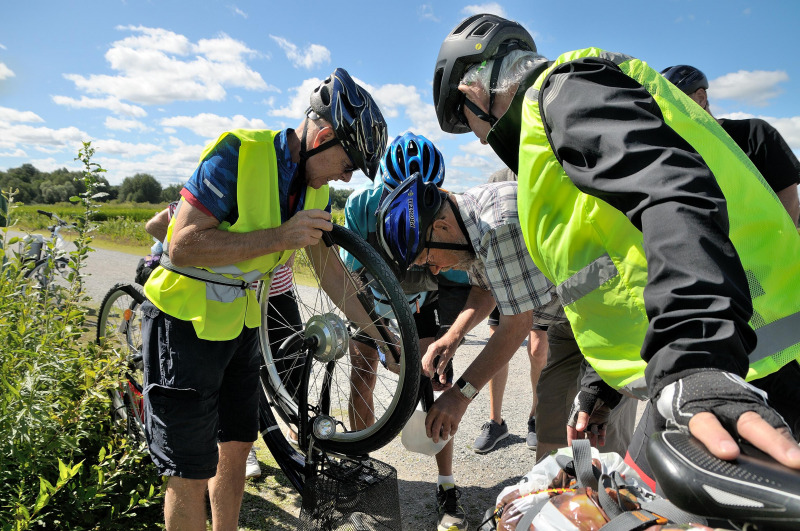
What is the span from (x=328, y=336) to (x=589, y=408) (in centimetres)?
124

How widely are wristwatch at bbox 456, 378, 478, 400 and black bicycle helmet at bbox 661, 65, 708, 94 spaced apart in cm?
299

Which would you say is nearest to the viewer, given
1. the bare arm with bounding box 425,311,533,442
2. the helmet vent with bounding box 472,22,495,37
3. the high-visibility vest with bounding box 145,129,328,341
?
the helmet vent with bounding box 472,22,495,37

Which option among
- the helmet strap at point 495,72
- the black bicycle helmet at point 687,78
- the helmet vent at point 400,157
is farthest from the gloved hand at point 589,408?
the black bicycle helmet at point 687,78

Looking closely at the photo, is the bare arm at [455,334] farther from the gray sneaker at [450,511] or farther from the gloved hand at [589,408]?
the gloved hand at [589,408]

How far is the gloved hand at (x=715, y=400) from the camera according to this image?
0.74 m

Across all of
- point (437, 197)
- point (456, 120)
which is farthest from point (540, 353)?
point (456, 120)

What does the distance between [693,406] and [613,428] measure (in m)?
2.15

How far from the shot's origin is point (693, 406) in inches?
31.1

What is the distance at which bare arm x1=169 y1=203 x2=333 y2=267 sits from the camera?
2.27 m

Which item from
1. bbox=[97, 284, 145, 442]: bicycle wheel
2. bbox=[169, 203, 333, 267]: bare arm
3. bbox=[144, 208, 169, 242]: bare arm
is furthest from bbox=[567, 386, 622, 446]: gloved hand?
bbox=[144, 208, 169, 242]: bare arm

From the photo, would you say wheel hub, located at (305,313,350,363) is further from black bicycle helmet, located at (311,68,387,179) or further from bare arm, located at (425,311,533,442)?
black bicycle helmet, located at (311,68,387,179)

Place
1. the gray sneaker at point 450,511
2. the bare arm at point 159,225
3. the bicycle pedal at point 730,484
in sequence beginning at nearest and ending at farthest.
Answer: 1. the bicycle pedal at point 730,484
2. the gray sneaker at point 450,511
3. the bare arm at point 159,225

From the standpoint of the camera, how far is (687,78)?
13.4 ft

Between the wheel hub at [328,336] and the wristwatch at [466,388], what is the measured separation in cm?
62
